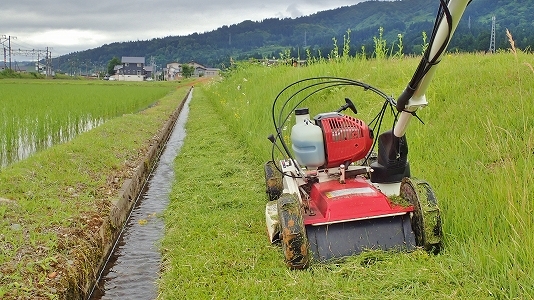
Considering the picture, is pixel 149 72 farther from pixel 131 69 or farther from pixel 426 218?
pixel 426 218

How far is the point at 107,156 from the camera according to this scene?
754 centimetres

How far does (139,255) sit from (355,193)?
206 cm

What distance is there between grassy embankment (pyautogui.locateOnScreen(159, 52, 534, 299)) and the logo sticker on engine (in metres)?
0.44

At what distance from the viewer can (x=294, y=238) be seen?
10.9 feet

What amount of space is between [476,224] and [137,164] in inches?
211

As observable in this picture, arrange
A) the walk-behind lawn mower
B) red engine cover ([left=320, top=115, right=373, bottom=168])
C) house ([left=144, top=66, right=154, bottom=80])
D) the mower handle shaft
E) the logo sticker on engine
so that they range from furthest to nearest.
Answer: house ([left=144, top=66, right=154, bottom=80]) < red engine cover ([left=320, top=115, right=373, bottom=168]) < the logo sticker on engine < the walk-behind lawn mower < the mower handle shaft

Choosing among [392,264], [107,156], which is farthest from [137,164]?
[392,264]

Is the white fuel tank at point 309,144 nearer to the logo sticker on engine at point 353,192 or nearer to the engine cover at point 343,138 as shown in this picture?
the engine cover at point 343,138

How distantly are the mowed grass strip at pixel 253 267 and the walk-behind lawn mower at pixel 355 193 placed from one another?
0.43 ft

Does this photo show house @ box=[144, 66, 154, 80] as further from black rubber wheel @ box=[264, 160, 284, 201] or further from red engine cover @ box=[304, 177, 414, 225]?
red engine cover @ box=[304, 177, 414, 225]

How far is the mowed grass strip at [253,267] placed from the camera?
300 cm

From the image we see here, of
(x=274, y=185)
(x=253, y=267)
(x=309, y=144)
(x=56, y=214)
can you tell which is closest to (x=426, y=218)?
(x=309, y=144)

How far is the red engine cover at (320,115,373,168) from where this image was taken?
149 inches

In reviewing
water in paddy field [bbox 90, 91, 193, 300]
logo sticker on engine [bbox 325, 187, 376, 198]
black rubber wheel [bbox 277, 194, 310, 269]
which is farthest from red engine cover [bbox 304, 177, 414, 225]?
water in paddy field [bbox 90, 91, 193, 300]
